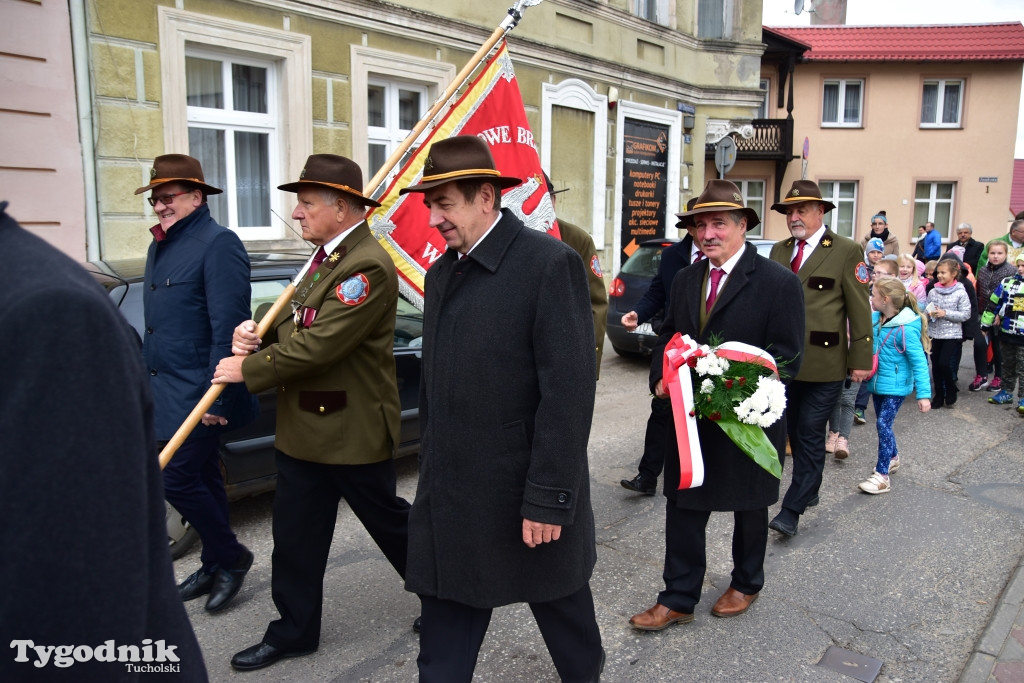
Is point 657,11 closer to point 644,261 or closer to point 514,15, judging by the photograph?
point 644,261

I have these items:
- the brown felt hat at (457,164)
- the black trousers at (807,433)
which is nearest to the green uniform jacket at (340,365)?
the brown felt hat at (457,164)

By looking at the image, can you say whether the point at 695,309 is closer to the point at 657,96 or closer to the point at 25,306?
the point at 25,306

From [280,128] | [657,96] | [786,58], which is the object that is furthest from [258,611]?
[786,58]

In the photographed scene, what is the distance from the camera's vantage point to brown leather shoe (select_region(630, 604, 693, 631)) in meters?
3.76

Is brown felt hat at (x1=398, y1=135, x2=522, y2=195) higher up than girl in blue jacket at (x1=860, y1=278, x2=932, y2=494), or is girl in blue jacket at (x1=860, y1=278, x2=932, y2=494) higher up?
brown felt hat at (x1=398, y1=135, x2=522, y2=195)

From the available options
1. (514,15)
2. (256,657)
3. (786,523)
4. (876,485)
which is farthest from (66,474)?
(876,485)

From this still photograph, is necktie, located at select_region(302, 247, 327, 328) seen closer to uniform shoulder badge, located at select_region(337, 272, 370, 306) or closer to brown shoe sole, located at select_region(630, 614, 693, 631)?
uniform shoulder badge, located at select_region(337, 272, 370, 306)

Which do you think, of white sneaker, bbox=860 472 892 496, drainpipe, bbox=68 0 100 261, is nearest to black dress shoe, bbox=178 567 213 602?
white sneaker, bbox=860 472 892 496

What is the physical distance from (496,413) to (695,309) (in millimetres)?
1676

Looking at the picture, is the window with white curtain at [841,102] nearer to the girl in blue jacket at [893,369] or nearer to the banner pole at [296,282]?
the girl in blue jacket at [893,369]

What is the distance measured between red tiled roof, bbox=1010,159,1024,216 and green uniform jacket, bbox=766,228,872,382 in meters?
33.2

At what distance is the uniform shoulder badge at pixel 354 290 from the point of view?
3215mm

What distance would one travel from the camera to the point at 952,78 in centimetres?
2802

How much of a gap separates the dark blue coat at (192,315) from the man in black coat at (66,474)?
2.52 meters
